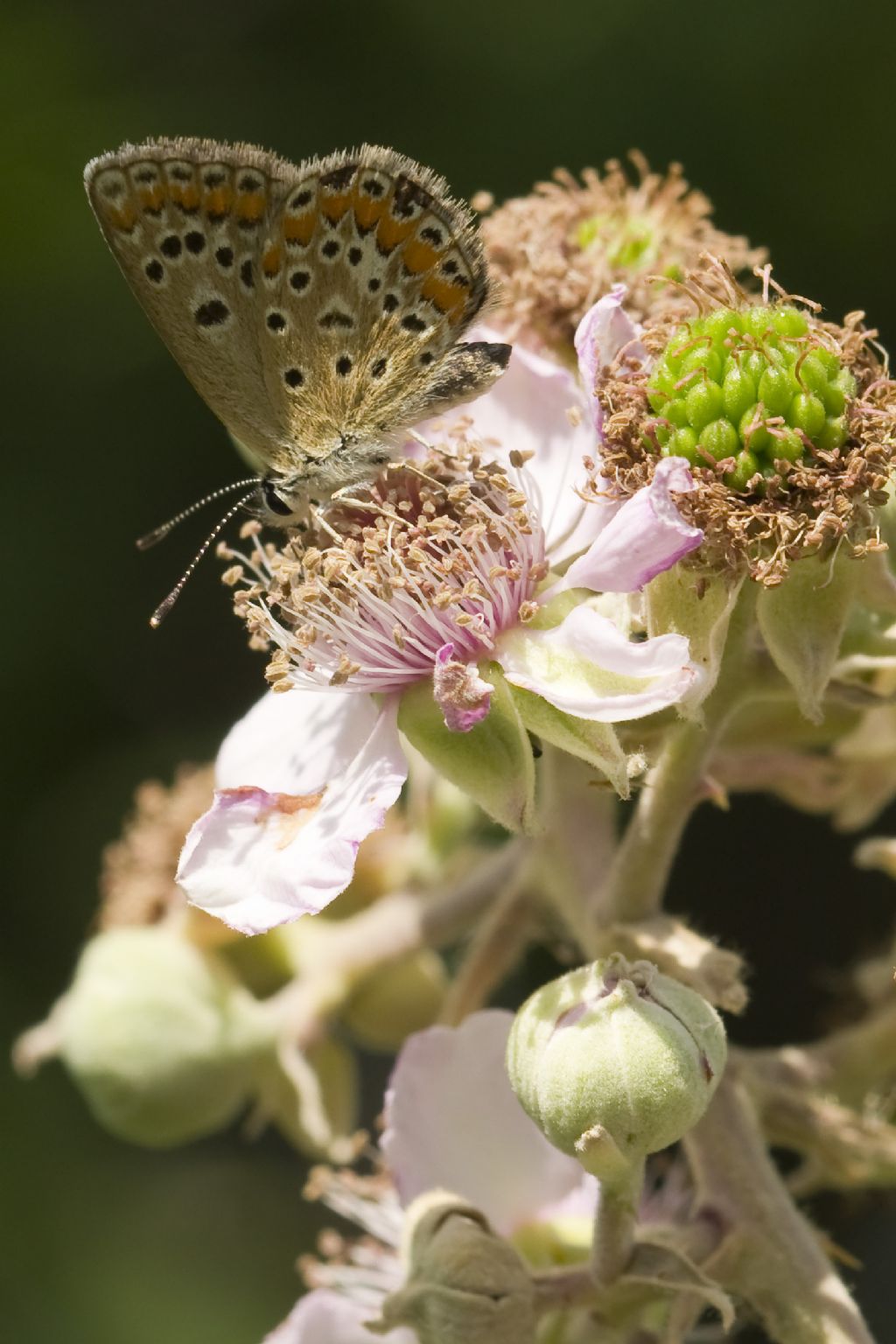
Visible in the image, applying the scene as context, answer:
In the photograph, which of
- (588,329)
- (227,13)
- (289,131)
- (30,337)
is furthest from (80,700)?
(588,329)

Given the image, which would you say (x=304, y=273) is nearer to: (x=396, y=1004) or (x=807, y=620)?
(x=807, y=620)

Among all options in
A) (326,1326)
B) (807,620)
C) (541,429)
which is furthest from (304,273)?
(326,1326)

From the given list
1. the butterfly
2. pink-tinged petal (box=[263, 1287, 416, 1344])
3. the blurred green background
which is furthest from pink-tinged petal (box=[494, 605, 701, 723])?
the blurred green background

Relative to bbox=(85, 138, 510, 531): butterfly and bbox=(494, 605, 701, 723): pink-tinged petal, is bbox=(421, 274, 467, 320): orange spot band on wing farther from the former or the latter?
bbox=(494, 605, 701, 723): pink-tinged petal

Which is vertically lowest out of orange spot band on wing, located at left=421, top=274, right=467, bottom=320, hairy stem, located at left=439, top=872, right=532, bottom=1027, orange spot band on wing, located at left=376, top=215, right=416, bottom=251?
hairy stem, located at left=439, top=872, right=532, bottom=1027

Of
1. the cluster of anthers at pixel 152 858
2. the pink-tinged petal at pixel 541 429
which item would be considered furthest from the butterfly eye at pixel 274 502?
the cluster of anthers at pixel 152 858

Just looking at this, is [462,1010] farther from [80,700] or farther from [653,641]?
[80,700]
